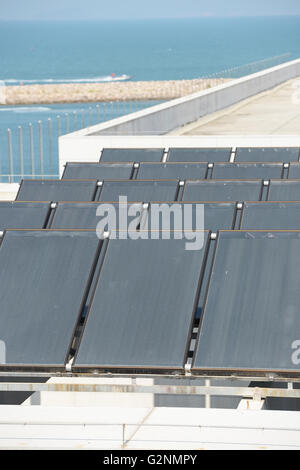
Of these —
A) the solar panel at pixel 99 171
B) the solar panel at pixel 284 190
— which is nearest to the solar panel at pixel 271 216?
the solar panel at pixel 284 190

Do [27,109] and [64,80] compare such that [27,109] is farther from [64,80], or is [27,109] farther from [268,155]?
[268,155]

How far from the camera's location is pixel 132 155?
16328 mm

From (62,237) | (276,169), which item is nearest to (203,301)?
(62,237)

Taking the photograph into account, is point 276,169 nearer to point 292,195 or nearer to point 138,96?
point 292,195

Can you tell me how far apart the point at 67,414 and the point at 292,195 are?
20.4ft

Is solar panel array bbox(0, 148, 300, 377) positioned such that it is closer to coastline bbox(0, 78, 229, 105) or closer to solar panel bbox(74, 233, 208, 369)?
solar panel bbox(74, 233, 208, 369)

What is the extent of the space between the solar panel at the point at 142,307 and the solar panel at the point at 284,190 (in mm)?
4367

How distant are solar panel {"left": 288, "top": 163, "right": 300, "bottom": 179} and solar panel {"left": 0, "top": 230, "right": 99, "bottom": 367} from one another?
6716 millimetres

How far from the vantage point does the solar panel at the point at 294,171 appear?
44.0 ft

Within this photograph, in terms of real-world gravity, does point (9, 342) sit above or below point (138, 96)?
below

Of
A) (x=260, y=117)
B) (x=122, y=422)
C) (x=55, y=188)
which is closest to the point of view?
(x=122, y=422)

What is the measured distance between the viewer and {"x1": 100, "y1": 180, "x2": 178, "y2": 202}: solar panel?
11648 millimetres
